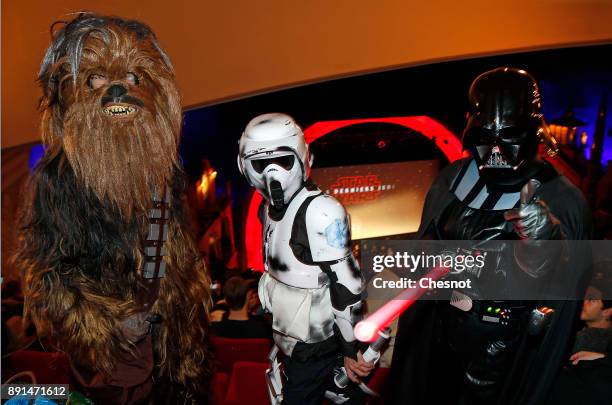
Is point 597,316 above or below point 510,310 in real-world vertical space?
below

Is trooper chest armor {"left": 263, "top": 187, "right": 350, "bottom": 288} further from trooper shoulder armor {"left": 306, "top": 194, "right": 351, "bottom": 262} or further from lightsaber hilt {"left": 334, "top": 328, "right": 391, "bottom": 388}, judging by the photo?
lightsaber hilt {"left": 334, "top": 328, "right": 391, "bottom": 388}

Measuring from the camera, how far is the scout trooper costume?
195cm

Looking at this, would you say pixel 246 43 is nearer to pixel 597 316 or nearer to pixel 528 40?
pixel 528 40

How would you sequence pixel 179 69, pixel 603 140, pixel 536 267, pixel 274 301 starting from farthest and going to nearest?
pixel 603 140 → pixel 179 69 → pixel 274 301 → pixel 536 267

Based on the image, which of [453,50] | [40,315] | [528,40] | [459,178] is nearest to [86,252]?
[40,315]

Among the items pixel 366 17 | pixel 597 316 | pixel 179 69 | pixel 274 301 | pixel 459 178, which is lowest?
pixel 597 316

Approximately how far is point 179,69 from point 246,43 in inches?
15.0

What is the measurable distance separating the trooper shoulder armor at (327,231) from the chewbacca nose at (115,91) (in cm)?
71

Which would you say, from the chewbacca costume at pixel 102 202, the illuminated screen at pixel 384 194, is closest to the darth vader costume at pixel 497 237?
the chewbacca costume at pixel 102 202

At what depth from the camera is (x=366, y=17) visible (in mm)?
3104

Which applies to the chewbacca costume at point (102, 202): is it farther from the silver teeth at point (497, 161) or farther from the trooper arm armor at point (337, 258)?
the silver teeth at point (497, 161)

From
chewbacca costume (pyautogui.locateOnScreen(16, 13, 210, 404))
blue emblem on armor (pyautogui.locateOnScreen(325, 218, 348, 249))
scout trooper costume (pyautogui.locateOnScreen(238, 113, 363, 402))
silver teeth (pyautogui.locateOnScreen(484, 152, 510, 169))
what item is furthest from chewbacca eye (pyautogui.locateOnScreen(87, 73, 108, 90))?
silver teeth (pyautogui.locateOnScreen(484, 152, 510, 169))

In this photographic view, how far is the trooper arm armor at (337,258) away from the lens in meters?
1.94

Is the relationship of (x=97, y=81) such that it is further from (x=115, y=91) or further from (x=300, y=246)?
(x=300, y=246)
